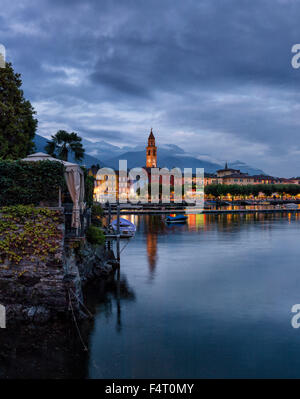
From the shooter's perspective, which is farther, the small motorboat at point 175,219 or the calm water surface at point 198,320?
the small motorboat at point 175,219

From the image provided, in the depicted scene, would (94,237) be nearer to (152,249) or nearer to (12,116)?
(12,116)

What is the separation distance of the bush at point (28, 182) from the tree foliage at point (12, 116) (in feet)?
32.4

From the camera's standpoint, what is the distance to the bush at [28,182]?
42.6ft

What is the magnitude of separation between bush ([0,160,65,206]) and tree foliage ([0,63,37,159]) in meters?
9.88

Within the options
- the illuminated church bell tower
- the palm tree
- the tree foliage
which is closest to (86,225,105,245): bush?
the tree foliage

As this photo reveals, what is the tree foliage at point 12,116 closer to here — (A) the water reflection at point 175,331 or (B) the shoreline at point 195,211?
(A) the water reflection at point 175,331

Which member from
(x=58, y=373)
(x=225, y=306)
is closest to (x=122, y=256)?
(x=225, y=306)

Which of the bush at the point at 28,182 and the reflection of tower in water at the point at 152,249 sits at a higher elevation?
the bush at the point at 28,182

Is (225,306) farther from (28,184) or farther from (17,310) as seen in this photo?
(28,184)

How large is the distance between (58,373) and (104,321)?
4.37 meters

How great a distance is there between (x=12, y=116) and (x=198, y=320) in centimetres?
1811

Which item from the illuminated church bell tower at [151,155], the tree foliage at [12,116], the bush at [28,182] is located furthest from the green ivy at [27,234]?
the illuminated church bell tower at [151,155]

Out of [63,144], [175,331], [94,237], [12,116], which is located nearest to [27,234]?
[94,237]

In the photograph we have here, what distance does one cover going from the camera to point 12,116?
75.5 ft
